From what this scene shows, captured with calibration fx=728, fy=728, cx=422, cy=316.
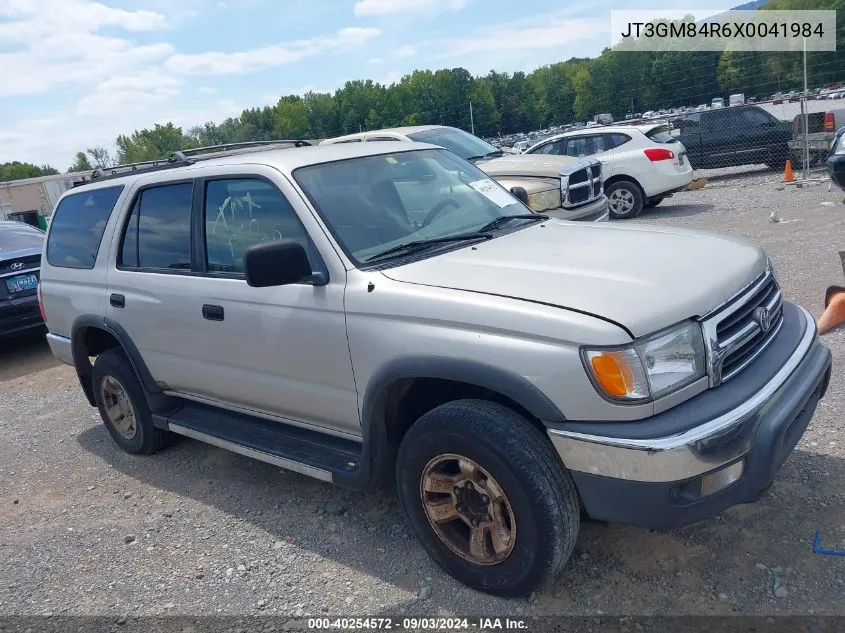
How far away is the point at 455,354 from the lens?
286 centimetres

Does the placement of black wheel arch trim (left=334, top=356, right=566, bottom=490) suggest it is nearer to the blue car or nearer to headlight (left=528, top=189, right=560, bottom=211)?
headlight (left=528, top=189, right=560, bottom=211)

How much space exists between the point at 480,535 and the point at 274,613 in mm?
1016

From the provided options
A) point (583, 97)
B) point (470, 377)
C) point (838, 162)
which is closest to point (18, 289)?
point (470, 377)

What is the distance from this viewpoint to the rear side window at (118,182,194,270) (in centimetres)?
426

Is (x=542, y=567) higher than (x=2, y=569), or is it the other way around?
(x=542, y=567)

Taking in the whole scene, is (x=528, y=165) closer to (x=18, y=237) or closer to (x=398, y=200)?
(x=398, y=200)

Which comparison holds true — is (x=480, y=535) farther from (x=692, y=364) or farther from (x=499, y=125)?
(x=499, y=125)

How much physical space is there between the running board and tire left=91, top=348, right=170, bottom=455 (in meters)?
0.24

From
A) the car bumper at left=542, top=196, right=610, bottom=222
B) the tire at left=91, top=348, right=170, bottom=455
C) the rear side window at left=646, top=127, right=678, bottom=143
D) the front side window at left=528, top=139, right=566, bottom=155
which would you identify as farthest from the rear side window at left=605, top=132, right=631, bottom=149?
the tire at left=91, top=348, right=170, bottom=455

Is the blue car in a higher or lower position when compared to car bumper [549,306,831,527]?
higher

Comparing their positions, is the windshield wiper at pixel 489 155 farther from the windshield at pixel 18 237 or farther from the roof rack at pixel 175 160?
the windshield at pixel 18 237

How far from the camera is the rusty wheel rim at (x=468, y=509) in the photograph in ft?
9.64

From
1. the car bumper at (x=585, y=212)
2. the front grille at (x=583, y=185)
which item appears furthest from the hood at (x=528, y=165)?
the car bumper at (x=585, y=212)

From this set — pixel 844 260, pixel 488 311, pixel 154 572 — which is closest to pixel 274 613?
pixel 154 572
